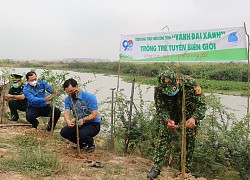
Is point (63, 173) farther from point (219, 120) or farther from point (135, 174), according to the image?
point (219, 120)

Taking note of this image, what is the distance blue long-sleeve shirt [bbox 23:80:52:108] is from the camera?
5148 millimetres

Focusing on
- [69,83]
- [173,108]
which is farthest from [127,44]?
[173,108]

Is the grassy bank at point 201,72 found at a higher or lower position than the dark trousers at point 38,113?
higher

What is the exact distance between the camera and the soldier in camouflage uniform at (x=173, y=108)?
312cm

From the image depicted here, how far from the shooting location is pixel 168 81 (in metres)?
3.06

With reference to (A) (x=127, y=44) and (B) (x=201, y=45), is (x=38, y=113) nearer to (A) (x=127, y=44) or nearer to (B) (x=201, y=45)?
(A) (x=127, y=44)

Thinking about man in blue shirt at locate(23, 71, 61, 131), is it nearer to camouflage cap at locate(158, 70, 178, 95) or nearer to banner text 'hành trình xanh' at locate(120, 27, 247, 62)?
banner text 'hành trình xanh' at locate(120, 27, 247, 62)

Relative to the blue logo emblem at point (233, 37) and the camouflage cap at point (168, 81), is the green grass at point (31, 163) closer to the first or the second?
the camouflage cap at point (168, 81)

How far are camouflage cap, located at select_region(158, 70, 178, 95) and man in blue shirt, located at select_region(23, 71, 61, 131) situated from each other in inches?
103

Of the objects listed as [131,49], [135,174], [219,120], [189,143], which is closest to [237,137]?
[219,120]

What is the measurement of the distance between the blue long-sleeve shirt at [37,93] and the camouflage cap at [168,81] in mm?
2663

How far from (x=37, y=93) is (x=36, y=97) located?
97 millimetres

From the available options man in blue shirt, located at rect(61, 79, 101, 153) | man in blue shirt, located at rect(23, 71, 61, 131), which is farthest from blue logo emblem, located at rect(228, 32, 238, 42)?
man in blue shirt, located at rect(23, 71, 61, 131)

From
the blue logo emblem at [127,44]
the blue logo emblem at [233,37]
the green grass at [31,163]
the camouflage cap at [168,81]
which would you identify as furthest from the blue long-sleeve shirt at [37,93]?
the blue logo emblem at [233,37]
